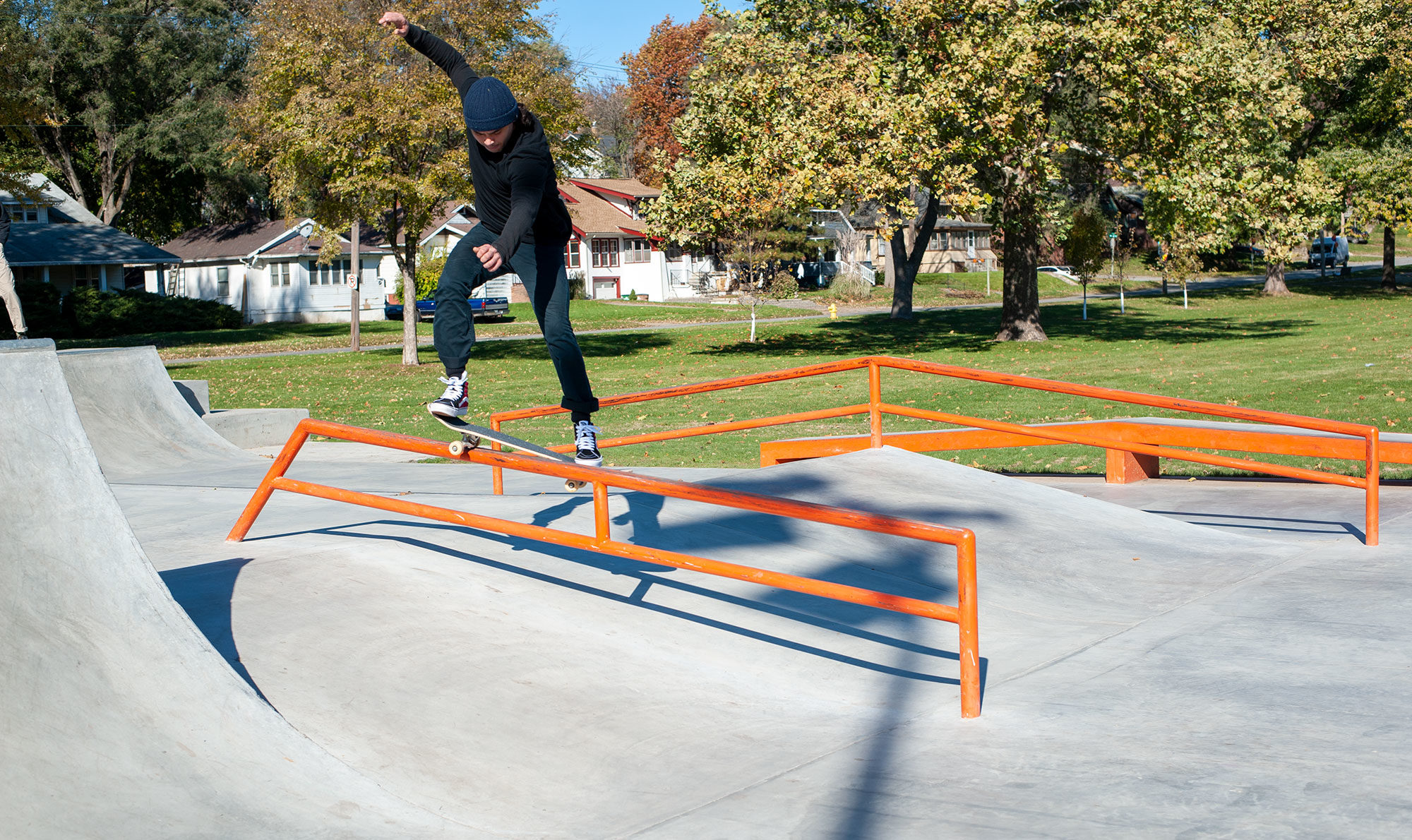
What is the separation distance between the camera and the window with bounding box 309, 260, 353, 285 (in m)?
51.2

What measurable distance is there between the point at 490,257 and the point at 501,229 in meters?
0.53

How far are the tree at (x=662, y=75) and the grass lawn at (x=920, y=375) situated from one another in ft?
129

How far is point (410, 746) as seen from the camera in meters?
3.57

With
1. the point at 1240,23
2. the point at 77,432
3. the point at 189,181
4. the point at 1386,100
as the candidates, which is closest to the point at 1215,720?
the point at 77,432

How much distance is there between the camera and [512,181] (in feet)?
16.6

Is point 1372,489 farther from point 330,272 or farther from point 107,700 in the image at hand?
point 330,272

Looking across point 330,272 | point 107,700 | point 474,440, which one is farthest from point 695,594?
point 330,272

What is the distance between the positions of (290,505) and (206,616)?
286 cm

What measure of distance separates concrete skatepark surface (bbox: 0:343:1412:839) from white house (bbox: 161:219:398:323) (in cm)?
4756

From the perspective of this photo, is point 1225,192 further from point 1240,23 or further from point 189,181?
point 189,181

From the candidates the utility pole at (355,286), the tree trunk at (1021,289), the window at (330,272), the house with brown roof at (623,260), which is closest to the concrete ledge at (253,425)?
the utility pole at (355,286)

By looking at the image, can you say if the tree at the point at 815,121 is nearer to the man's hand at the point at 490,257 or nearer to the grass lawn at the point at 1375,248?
the man's hand at the point at 490,257

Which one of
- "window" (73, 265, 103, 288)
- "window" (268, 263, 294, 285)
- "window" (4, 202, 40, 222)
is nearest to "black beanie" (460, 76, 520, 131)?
"window" (73, 265, 103, 288)

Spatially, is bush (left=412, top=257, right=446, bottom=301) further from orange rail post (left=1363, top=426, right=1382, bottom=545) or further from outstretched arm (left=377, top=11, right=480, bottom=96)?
orange rail post (left=1363, top=426, right=1382, bottom=545)
